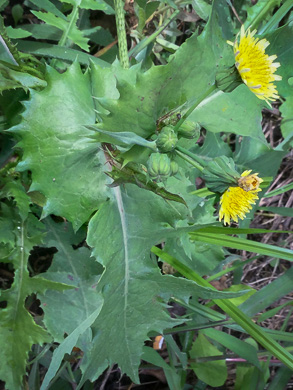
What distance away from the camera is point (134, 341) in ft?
4.56

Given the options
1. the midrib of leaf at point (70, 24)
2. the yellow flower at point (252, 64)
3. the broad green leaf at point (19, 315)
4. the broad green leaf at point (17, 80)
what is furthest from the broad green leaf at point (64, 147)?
the yellow flower at point (252, 64)

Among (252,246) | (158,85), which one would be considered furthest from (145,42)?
(252,246)

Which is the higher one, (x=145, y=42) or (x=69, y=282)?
(x=145, y=42)

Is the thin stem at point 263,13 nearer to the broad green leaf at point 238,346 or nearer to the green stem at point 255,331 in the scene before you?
the green stem at point 255,331

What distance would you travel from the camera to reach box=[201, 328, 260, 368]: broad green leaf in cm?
171

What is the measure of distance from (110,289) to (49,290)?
1.36 ft

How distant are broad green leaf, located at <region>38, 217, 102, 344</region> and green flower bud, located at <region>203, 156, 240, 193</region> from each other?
761 mm

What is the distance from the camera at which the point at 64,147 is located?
4.21 feet

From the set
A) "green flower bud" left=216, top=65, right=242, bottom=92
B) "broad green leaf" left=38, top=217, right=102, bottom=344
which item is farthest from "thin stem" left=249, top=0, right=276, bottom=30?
"broad green leaf" left=38, top=217, right=102, bottom=344

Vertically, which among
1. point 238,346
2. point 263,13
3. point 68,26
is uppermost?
point 263,13

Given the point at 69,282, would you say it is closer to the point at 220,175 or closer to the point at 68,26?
the point at 220,175

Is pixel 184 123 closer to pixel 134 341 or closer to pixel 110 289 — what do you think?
pixel 110 289

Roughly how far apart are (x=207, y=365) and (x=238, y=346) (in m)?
0.24

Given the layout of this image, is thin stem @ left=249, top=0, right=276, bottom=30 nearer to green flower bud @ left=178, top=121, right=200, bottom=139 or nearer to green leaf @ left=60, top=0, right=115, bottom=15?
green leaf @ left=60, top=0, right=115, bottom=15
